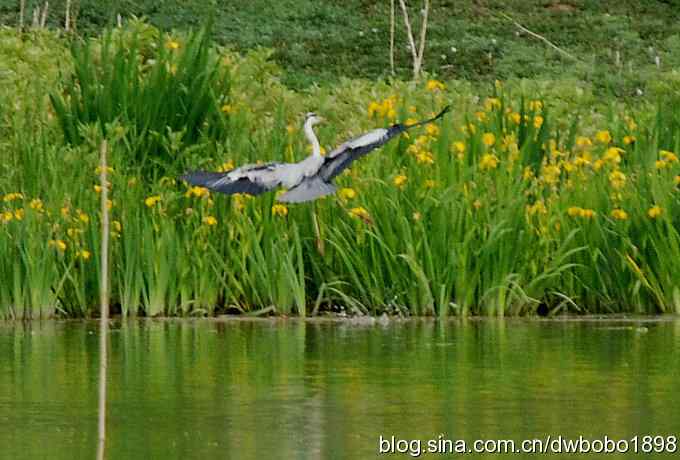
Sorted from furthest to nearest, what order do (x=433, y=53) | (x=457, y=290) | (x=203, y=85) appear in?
(x=433, y=53), (x=203, y=85), (x=457, y=290)

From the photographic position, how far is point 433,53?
80.5 feet

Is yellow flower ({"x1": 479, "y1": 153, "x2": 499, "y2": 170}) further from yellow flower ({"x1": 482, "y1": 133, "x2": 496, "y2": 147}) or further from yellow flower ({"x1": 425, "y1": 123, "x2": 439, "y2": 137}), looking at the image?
yellow flower ({"x1": 425, "y1": 123, "x2": 439, "y2": 137})

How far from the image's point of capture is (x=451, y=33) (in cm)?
2573

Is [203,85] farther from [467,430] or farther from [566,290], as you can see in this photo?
[467,430]

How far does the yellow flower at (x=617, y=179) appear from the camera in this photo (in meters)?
12.3

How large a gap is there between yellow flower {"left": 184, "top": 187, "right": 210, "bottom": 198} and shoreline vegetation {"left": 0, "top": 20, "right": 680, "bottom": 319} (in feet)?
0.06

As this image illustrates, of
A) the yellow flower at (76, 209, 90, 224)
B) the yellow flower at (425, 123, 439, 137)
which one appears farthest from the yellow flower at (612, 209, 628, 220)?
the yellow flower at (76, 209, 90, 224)

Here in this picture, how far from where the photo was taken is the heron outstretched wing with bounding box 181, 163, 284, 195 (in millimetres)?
11188

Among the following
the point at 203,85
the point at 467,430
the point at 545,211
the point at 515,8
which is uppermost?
the point at 515,8

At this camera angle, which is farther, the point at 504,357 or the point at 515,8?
the point at 515,8

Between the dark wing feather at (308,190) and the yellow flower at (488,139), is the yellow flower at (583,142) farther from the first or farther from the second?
the dark wing feather at (308,190)

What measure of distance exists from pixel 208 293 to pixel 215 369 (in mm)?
2507

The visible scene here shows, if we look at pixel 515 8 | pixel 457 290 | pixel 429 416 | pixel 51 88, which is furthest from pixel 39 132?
→ pixel 515 8

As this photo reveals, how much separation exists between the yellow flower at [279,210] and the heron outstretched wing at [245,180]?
54 centimetres
